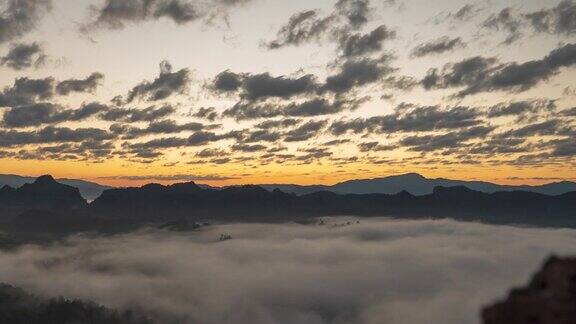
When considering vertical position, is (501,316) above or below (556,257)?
below

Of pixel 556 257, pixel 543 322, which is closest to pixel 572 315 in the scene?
pixel 543 322

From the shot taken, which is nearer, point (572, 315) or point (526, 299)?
point (572, 315)

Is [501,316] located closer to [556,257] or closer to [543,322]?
[543,322]

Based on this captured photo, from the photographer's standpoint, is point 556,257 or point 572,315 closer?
point 572,315

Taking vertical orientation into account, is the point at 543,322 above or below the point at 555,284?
below

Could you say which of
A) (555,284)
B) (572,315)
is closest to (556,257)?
(555,284)

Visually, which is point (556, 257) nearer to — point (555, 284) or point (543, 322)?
point (555, 284)
